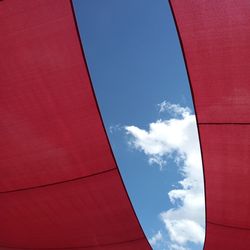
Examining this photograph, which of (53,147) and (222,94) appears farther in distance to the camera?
(53,147)

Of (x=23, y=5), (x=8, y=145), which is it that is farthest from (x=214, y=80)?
(x=8, y=145)

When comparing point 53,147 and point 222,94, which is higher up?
point 222,94

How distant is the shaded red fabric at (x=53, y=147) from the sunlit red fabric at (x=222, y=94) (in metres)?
0.88

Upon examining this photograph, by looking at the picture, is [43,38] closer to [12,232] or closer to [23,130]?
[23,130]

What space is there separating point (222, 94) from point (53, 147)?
65.9 inches

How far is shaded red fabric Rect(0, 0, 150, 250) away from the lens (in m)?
2.67

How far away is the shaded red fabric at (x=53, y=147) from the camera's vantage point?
2668mm

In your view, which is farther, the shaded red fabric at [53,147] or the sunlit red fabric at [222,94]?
the shaded red fabric at [53,147]

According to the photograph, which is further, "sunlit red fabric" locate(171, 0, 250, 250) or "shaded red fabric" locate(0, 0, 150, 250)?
"shaded red fabric" locate(0, 0, 150, 250)

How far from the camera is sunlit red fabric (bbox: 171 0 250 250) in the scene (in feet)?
7.79

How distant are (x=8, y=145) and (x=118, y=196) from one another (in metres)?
1.25

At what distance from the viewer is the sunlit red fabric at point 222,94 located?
237 cm

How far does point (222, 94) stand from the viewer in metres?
2.71

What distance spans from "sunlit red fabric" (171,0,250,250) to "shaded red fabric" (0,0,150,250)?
880 mm
